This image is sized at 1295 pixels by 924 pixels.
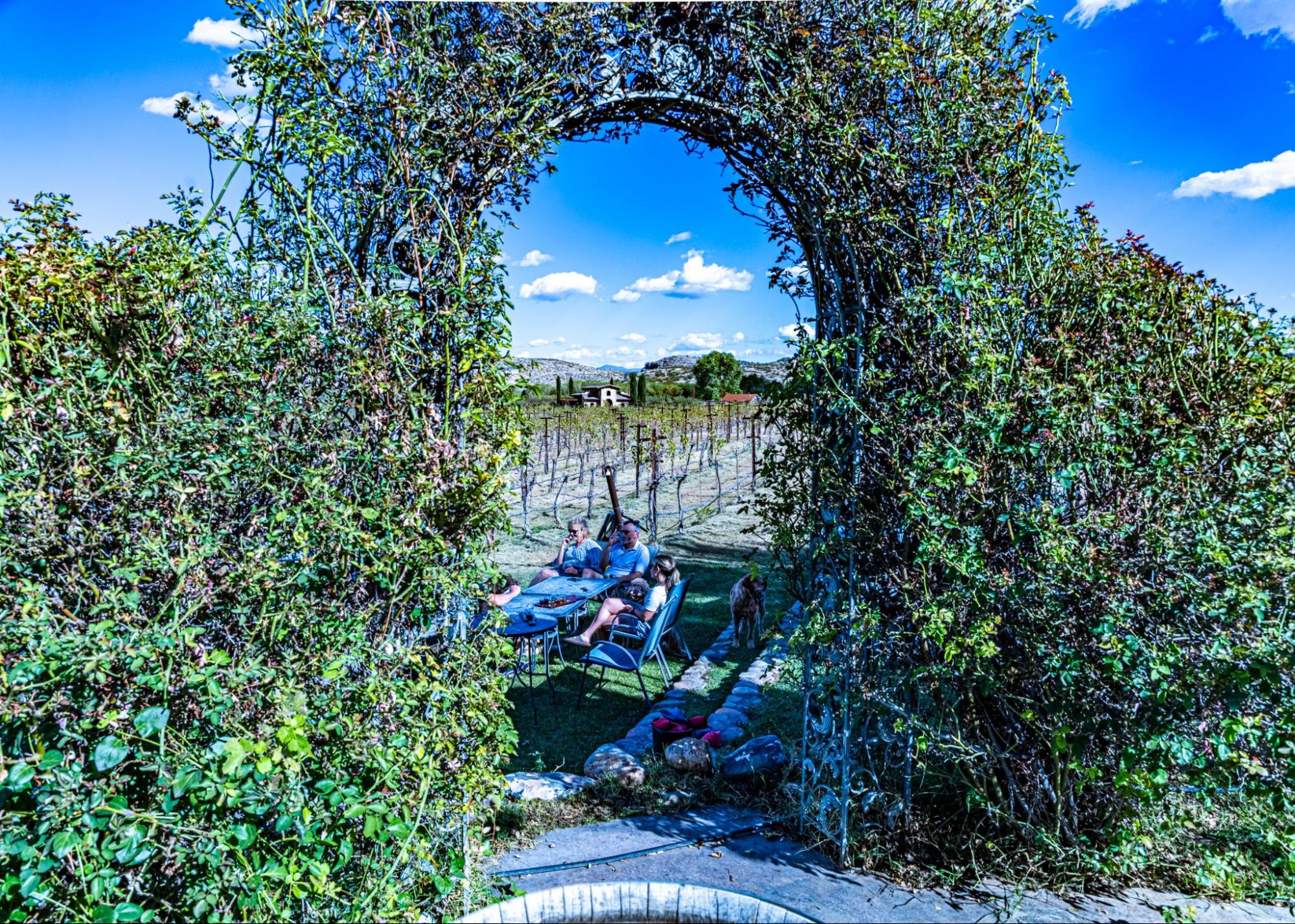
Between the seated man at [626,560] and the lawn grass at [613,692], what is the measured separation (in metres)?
0.73

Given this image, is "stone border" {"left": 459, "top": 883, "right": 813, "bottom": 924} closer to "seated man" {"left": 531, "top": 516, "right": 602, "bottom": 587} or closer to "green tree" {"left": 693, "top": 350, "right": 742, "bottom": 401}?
"seated man" {"left": 531, "top": 516, "right": 602, "bottom": 587}

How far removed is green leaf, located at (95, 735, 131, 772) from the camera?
5.42 ft

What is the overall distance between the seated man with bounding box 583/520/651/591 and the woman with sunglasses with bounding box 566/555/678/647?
0.25m

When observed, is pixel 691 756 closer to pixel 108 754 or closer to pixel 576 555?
pixel 108 754

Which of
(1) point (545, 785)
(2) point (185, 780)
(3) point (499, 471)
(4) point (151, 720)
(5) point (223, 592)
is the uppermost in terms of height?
(3) point (499, 471)

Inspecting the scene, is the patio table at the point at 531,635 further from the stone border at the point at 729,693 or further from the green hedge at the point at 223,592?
the green hedge at the point at 223,592

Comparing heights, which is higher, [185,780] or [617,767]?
[185,780]

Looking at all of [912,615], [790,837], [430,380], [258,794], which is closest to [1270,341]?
[912,615]

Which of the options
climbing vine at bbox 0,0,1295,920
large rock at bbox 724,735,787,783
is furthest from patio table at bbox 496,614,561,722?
climbing vine at bbox 0,0,1295,920

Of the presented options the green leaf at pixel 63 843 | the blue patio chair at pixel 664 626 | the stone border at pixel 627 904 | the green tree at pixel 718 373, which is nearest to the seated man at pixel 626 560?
the blue patio chair at pixel 664 626

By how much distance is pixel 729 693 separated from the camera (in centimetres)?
521

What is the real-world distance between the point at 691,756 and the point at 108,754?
107 inches

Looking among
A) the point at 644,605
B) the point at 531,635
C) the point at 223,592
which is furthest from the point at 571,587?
the point at 223,592

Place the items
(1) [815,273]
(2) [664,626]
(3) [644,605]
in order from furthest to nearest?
(3) [644,605], (2) [664,626], (1) [815,273]
